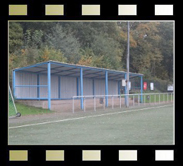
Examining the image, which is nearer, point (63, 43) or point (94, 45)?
point (63, 43)

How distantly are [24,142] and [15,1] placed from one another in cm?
471

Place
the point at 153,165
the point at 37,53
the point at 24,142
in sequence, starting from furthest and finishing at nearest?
the point at 37,53, the point at 24,142, the point at 153,165

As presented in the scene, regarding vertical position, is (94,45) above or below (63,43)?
above

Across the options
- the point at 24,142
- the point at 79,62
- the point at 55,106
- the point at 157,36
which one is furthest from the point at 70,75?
the point at 157,36

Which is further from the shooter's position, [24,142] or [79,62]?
[79,62]

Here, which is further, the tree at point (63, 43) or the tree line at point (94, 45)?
the tree at point (63, 43)

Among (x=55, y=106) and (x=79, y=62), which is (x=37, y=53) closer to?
(x=79, y=62)

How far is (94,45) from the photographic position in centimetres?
3744

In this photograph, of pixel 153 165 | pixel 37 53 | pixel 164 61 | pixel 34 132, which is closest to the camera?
pixel 153 165

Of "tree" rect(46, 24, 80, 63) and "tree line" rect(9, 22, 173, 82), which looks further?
"tree" rect(46, 24, 80, 63)

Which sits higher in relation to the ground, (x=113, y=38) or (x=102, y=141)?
(x=113, y=38)

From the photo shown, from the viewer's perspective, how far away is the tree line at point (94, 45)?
29.7 m

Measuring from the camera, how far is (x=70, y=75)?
24.5 meters

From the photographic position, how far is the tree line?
97.4ft
